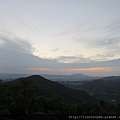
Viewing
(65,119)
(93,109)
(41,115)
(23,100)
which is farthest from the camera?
(23,100)

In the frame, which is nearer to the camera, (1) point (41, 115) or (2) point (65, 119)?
(1) point (41, 115)

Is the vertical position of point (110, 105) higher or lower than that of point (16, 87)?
lower

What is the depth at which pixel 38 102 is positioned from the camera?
34.0 metres

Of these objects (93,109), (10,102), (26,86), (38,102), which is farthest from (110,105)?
(10,102)

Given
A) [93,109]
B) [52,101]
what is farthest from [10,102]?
[93,109]

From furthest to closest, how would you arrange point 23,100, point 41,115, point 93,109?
point 23,100, point 93,109, point 41,115

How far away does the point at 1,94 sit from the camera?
115ft

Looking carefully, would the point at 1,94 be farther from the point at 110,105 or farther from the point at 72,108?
the point at 110,105

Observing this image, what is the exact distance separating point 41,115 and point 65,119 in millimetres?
3347

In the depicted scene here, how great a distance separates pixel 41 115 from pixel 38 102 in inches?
553

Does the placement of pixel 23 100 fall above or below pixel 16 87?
below

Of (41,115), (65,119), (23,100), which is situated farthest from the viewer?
(23,100)

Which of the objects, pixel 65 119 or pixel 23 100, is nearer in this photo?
pixel 65 119

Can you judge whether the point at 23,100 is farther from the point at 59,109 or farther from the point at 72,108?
the point at 72,108
